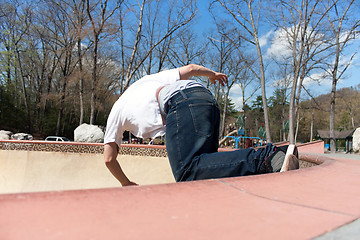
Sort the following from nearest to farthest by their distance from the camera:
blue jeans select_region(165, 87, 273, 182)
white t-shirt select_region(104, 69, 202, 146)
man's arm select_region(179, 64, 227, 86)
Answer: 1. blue jeans select_region(165, 87, 273, 182)
2. white t-shirt select_region(104, 69, 202, 146)
3. man's arm select_region(179, 64, 227, 86)

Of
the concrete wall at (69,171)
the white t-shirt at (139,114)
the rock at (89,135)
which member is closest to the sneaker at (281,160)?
the white t-shirt at (139,114)

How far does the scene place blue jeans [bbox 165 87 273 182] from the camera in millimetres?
1343

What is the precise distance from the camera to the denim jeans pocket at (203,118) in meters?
1.49

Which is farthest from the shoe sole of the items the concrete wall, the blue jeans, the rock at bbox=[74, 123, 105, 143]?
the rock at bbox=[74, 123, 105, 143]

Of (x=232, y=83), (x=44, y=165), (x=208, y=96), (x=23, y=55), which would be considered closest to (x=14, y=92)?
(x=23, y=55)

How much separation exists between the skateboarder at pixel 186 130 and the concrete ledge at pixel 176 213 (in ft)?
1.32

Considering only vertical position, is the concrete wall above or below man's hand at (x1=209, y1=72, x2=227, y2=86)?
below

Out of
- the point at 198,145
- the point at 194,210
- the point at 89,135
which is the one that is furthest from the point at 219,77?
the point at 89,135

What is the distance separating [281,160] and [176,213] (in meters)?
1.02

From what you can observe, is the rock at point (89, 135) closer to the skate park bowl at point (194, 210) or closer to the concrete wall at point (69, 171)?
the concrete wall at point (69, 171)

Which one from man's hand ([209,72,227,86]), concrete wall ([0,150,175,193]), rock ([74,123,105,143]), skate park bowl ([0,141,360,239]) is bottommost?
concrete wall ([0,150,175,193])

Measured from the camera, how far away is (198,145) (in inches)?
57.2

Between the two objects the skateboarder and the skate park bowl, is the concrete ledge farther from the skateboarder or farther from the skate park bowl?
the skateboarder

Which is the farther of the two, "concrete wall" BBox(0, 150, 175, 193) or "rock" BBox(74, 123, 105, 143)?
"rock" BBox(74, 123, 105, 143)
